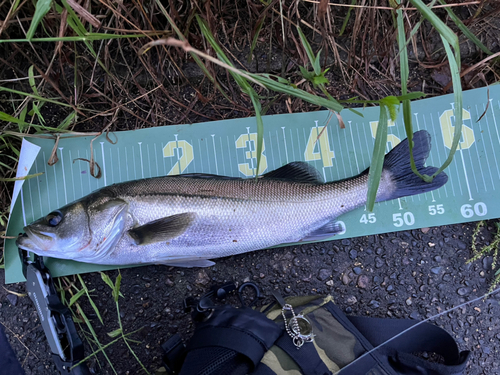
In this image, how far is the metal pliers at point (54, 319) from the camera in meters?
1.96

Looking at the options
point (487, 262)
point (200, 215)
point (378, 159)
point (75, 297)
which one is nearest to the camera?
point (378, 159)

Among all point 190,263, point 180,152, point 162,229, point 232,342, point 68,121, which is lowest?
point 232,342

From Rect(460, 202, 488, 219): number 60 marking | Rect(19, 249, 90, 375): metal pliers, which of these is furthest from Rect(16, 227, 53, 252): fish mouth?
Rect(460, 202, 488, 219): number 60 marking

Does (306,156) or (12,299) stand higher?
(306,156)

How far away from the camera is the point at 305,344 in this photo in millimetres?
1857

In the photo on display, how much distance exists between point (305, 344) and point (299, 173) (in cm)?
102

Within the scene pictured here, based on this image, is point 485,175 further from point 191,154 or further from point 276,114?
point 191,154

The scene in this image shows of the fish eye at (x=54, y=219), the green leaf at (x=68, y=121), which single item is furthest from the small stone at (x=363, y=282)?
the green leaf at (x=68, y=121)

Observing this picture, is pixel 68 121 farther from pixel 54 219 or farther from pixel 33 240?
pixel 33 240

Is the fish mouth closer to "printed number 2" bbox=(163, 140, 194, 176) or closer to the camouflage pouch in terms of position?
"printed number 2" bbox=(163, 140, 194, 176)

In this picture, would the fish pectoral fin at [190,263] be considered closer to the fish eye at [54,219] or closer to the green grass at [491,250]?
the fish eye at [54,219]

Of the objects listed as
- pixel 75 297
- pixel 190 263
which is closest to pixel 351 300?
pixel 190 263

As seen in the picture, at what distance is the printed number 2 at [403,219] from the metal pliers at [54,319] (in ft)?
7.18

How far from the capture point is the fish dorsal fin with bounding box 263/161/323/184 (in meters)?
2.07
